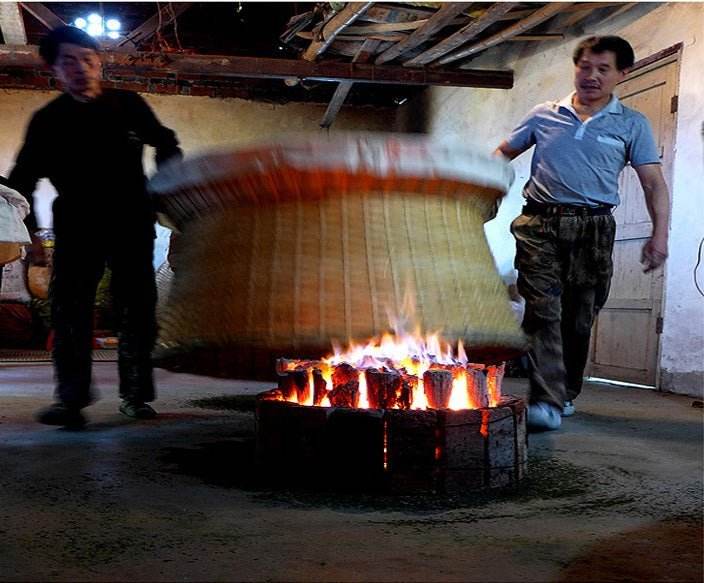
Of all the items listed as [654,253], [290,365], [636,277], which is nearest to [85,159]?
[290,365]

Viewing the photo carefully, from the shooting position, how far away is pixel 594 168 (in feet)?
8.79

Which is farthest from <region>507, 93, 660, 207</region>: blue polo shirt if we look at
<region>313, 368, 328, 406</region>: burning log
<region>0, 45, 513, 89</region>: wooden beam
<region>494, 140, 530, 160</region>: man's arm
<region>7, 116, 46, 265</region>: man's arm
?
<region>0, 45, 513, 89</region>: wooden beam

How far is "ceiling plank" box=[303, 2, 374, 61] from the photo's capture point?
5078mm

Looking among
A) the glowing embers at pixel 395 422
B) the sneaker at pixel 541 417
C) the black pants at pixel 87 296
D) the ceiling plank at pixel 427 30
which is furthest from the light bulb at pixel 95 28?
the glowing embers at pixel 395 422

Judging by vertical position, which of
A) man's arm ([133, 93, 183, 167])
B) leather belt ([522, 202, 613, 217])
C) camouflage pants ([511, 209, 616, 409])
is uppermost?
man's arm ([133, 93, 183, 167])

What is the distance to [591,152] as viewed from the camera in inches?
105

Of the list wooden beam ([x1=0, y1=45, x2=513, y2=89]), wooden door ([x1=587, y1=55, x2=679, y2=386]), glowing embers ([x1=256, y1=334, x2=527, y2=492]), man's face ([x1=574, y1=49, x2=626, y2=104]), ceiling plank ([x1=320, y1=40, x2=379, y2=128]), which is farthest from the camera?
wooden beam ([x1=0, y1=45, x2=513, y2=89])

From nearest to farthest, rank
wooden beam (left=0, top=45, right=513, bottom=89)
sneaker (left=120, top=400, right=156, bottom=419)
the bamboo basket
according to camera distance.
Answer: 1. the bamboo basket
2. sneaker (left=120, top=400, right=156, bottom=419)
3. wooden beam (left=0, top=45, right=513, bottom=89)

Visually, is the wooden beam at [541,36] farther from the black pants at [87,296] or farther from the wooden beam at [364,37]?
the black pants at [87,296]

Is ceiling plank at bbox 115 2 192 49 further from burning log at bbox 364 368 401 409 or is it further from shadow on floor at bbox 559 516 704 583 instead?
shadow on floor at bbox 559 516 704 583

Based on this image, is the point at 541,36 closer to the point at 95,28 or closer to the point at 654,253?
the point at 654,253

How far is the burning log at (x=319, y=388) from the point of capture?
1.95 meters

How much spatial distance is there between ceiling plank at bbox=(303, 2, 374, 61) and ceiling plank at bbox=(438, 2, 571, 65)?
114 centimetres

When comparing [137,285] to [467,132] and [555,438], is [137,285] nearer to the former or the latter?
[555,438]
